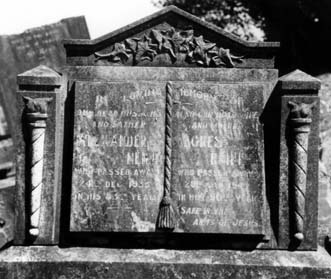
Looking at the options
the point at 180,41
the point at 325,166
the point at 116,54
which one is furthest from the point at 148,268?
the point at 325,166

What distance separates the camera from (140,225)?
4684 millimetres

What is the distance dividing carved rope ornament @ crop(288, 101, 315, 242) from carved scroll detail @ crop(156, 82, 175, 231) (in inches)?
42.1

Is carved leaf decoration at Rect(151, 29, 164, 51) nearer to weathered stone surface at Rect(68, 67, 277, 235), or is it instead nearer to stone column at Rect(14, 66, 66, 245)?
weathered stone surface at Rect(68, 67, 277, 235)

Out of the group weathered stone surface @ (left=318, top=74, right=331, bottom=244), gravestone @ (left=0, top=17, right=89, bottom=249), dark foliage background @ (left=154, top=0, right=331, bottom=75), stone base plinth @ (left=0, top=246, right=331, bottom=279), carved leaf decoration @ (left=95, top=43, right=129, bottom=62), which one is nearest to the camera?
stone base plinth @ (left=0, top=246, right=331, bottom=279)

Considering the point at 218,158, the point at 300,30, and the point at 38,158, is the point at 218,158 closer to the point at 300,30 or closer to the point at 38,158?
the point at 38,158

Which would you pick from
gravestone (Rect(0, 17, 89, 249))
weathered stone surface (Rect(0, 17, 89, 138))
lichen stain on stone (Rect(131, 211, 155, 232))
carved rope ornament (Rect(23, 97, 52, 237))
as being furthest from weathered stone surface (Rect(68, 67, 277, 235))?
weathered stone surface (Rect(0, 17, 89, 138))

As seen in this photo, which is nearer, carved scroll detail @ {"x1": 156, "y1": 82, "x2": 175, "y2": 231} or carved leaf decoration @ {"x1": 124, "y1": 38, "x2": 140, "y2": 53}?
carved scroll detail @ {"x1": 156, "y1": 82, "x2": 175, "y2": 231}

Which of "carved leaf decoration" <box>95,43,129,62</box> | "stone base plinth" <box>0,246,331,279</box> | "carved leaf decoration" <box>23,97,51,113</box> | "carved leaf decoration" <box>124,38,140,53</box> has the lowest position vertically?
"stone base plinth" <box>0,246,331,279</box>

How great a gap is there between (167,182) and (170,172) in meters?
0.09

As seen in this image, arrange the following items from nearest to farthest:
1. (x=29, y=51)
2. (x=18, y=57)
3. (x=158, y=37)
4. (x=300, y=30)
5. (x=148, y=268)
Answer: (x=148, y=268) < (x=158, y=37) < (x=18, y=57) < (x=29, y=51) < (x=300, y=30)

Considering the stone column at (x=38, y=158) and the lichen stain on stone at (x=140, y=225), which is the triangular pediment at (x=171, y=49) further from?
the lichen stain on stone at (x=140, y=225)

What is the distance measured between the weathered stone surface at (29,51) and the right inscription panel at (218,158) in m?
4.69

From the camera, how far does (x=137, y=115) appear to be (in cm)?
480

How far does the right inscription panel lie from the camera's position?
4.70m
